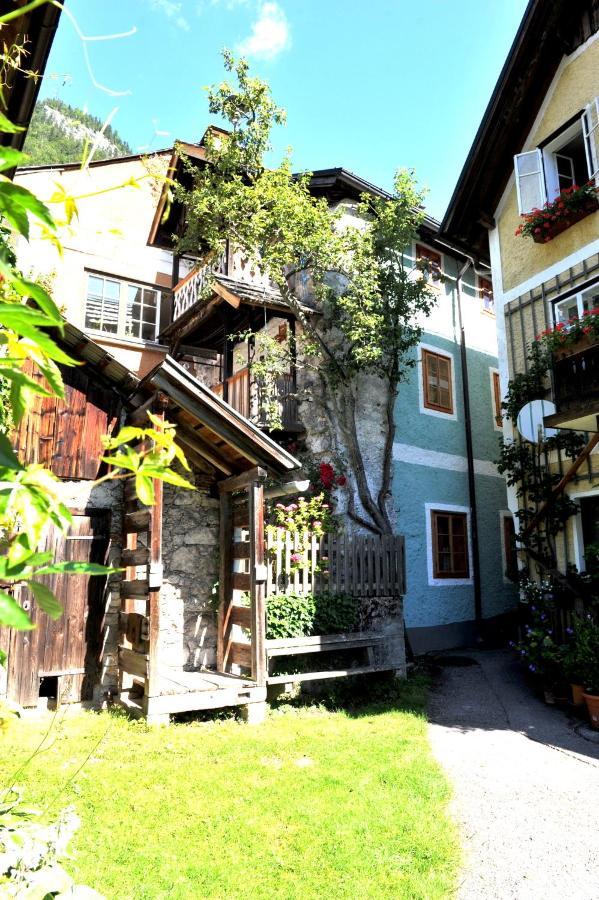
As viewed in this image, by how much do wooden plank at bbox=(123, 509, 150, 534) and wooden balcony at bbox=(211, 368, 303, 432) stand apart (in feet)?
14.6

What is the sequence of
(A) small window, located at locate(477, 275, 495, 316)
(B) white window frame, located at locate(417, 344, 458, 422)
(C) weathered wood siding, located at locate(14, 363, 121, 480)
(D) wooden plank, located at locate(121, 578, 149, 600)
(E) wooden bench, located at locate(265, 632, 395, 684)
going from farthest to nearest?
1. (A) small window, located at locate(477, 275, 495, 316)
2. (B) white window frame, located at locate(417, 344, 458, 422)
3. (E) wooden bench, located at locate(265, 632, 395, 684)
4. (C) weathered wood siding, located at locate(14, 363, 121, 480)
5. (D) wooden plank, located at locate(121, 578, 149, 600)

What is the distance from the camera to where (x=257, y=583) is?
24.9 ft

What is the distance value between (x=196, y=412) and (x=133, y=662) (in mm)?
2920

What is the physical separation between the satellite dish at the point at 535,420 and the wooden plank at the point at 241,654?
5115 mm

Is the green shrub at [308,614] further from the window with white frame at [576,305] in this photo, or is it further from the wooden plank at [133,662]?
the window with white frame at [576,305]

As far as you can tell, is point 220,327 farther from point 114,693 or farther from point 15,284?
point 15,284

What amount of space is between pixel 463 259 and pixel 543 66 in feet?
18.2

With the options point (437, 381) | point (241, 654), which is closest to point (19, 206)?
point (241, 654)

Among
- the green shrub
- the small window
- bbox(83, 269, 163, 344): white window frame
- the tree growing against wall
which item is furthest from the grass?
the small window

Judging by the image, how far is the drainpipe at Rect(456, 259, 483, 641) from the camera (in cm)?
1386

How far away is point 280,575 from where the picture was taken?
8789mm

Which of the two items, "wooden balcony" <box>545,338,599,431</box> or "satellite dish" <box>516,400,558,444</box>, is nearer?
"wooden balcony" <box>545,338,599,431</box>

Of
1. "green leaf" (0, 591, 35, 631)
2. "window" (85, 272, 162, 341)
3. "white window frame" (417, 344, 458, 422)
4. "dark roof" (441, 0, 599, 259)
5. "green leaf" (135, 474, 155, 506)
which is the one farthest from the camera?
"window" (85, 272, 162, 341)

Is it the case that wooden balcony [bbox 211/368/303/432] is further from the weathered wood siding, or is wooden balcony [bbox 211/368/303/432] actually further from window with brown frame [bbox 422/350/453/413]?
the weathered wood siding
